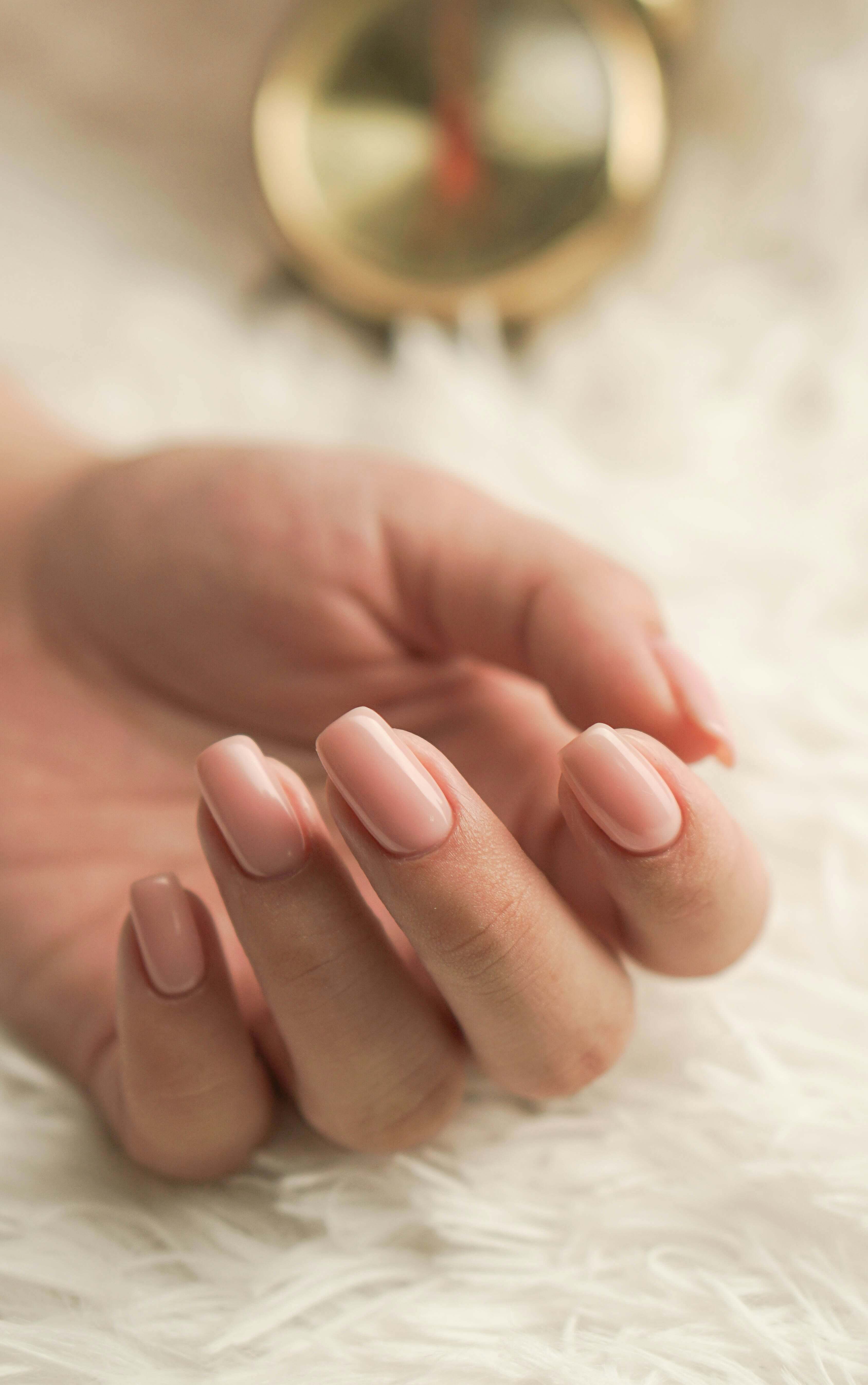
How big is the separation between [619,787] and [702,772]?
0.53ft

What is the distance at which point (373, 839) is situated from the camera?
0.81ft

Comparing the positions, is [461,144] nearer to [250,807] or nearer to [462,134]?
[462,134]

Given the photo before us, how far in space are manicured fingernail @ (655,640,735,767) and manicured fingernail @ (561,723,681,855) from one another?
0.16 ft

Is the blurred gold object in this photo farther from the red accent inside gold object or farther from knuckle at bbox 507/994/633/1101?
knuckle at bbox 507/994/633/1101

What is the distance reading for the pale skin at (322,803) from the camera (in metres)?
0.27

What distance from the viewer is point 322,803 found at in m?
0.37

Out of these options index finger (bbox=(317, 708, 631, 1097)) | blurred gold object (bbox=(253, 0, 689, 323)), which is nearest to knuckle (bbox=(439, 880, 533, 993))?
index finger (bbox=(317, 708, 631, 1097))

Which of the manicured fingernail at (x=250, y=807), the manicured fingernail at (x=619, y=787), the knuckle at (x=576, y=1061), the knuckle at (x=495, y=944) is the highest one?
the manicured fingernail at (x=619, y=787)

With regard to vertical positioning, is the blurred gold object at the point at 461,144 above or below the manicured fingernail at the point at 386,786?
above

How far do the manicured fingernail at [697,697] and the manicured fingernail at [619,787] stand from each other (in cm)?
5

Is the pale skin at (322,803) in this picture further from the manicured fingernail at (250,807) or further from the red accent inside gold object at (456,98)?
the red accent inside gold object at (456,98)

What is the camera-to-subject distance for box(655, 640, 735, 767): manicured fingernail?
300 millimetres

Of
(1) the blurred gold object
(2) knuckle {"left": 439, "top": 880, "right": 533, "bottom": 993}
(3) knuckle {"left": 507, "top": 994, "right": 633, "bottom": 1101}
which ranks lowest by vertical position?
(3) knuckle {"left": 507, "top": 994, "right": 633, "bottom": 1101}

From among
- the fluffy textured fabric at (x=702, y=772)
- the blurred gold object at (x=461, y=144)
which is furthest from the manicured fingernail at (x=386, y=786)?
the blurred gold object at (x=461, y=144)
